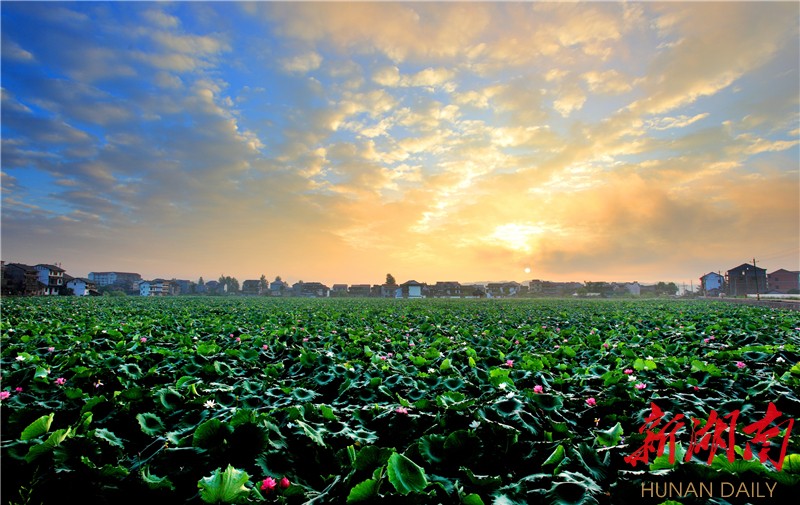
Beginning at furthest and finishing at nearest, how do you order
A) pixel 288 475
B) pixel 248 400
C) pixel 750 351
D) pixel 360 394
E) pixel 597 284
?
pixel 597 284 → pixel 750 351 → pixel 360 394 → pixel 248 400 → pixel 288 475

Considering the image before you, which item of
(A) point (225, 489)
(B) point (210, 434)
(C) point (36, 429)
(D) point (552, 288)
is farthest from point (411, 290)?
(A) point (225, 489)

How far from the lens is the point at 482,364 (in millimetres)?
6004

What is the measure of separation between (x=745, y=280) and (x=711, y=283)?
81.8 ft

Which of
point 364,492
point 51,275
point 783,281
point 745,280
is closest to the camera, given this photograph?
point 364,492

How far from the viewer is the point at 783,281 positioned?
94.0m

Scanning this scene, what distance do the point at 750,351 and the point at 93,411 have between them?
7955mm

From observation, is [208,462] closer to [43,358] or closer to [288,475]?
[288,475]

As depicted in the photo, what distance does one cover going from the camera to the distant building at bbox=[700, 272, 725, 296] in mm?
103938

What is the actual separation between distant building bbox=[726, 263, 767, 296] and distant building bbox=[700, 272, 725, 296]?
14.5 metres

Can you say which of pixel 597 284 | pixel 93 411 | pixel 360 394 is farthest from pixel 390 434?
pixel 597 284

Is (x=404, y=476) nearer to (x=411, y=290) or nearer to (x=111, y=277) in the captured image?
(x=411, y=290)

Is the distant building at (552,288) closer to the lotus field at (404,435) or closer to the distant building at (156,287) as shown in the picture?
the distant building at (156,287)

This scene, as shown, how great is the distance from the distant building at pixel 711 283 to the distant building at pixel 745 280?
14463 millimetres

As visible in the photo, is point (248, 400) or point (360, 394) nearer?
point (248, 400)
